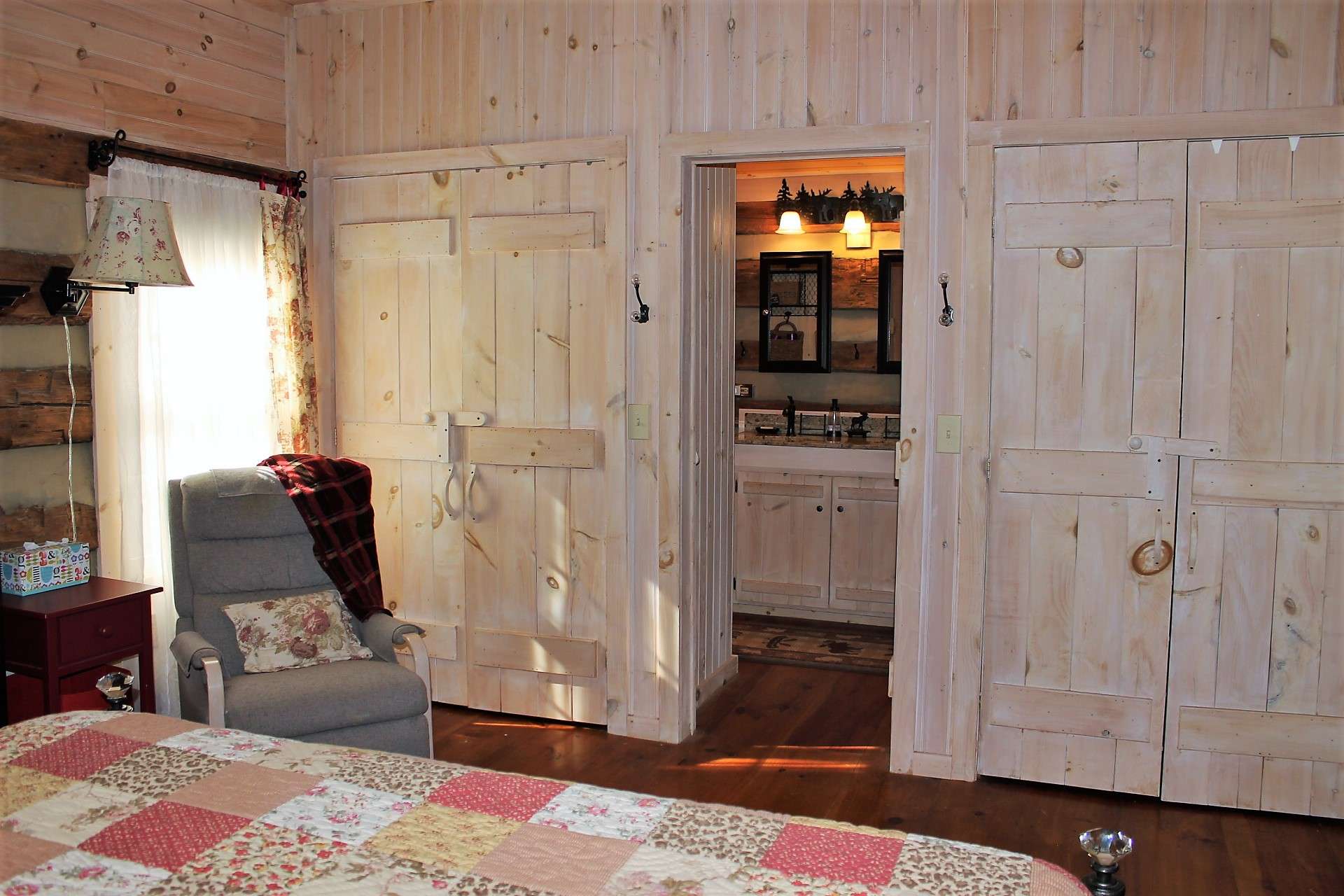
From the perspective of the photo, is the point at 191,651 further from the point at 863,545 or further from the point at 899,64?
the point at 863,545

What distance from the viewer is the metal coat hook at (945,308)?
346cm

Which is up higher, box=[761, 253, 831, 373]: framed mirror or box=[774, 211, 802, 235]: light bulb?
box=[774, 211, 802, 235]: light bulb

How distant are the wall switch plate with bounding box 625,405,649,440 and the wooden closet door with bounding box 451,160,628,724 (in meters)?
0.02

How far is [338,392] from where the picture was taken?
4.40m

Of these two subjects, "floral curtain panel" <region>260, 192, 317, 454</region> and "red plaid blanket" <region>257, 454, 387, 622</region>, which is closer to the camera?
"red plaid blanket" <region>257, 454, 387, 622</region>

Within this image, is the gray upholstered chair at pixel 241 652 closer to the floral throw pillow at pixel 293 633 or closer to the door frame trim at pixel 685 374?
the floral throw pillow at pixel 293 633

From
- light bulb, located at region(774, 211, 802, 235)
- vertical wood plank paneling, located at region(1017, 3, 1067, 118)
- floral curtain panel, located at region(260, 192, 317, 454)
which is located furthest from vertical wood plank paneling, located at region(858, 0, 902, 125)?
light bulb, located at region(774, 211, 802, 235)

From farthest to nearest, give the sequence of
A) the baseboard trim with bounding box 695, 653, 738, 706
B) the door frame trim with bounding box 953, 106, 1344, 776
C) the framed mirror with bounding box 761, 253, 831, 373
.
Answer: the framed mirror with bounding box 761, 253, 831, 373 → the baseboard trim with bounding box 695, 653, 738, 706 → the door frame trim with bounding box 953, 106, 1344, 776

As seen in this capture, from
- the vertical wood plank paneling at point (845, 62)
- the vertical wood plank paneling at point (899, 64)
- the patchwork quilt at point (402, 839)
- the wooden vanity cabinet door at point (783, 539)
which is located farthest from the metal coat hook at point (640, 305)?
the patchwork quilt at point (402, 839)

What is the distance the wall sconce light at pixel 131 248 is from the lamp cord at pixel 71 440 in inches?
10.8

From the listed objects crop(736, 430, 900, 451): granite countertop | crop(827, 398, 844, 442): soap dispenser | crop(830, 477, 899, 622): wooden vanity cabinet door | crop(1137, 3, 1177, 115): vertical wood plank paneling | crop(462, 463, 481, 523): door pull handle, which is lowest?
crop(830, 477, 899, 622): wooden vanity cabinet door

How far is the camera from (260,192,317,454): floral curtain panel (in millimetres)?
4145

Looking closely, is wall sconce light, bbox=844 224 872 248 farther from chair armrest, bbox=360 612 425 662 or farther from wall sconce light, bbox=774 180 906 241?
chair armrest, bbox=360 612 425 662

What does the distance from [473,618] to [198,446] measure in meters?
1.19
